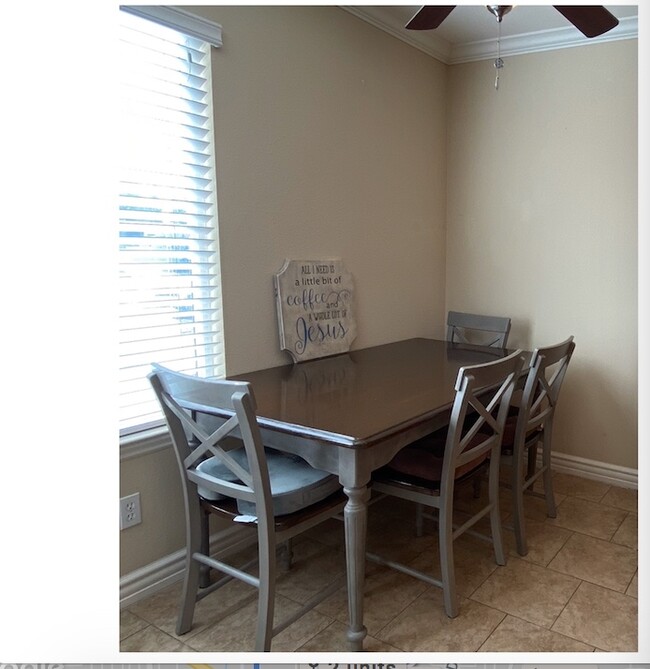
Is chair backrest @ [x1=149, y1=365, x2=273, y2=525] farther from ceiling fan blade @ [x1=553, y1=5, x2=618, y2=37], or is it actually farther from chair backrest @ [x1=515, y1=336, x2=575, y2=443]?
ceiling fan blade @ [x1=553, y1=5, x2=618, y2=37]

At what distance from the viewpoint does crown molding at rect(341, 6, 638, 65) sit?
2.77 metres

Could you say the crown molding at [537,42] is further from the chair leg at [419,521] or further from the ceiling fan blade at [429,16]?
the chair leg at [419,521]

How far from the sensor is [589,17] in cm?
186

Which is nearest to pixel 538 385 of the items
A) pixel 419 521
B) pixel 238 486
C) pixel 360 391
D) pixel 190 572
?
pixel 419 521

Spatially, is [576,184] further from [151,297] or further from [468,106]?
[151,297]

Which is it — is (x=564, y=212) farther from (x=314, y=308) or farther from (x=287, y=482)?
(x=287, y=482)

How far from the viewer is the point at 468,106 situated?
3312 millimetres

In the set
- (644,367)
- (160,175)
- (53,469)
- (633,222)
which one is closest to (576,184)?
(633,222)

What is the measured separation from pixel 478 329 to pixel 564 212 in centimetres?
76

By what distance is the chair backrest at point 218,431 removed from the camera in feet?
4.96

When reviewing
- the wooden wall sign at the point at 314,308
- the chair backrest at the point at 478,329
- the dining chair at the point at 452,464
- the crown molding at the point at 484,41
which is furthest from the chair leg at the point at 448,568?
the crown molding at the point at 484,41

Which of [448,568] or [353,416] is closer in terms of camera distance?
[353,416]

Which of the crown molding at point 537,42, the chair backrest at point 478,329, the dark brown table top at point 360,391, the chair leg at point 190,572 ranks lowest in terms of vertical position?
the chair leg at point 190,572

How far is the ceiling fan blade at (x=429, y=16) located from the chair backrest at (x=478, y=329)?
1565 millimetres
